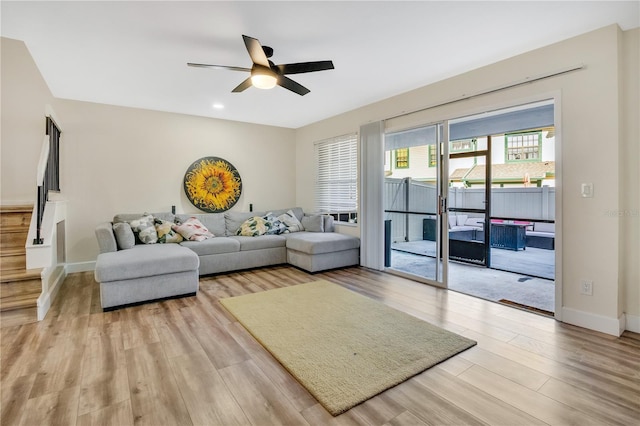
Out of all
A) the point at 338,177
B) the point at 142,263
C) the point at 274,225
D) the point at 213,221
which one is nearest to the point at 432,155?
the point at 338,177

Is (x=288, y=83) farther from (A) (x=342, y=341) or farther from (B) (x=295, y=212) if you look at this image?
(B) (x=295, y=212)

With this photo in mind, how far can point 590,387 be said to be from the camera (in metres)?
1.87

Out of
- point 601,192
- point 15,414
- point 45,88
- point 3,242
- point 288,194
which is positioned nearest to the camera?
point 15,414

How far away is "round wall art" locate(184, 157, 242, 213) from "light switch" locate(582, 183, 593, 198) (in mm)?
4959

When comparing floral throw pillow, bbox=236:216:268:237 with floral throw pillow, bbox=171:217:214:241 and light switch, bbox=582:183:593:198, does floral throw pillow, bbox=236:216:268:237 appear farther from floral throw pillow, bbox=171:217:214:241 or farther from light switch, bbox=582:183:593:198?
light switch, bbox=582:183:593:198

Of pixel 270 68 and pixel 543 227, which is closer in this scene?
pixel 270 68

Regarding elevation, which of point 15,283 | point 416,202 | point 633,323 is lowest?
point 633,323

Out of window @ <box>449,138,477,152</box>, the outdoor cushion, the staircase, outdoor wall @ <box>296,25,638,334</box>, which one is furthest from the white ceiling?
the outdoor cushion

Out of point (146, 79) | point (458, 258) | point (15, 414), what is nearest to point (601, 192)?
point (458, 258)

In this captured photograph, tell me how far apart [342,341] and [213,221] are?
355 cm

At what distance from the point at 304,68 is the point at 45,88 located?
3862 mm

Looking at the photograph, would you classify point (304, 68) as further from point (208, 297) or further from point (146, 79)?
point (208, 297)

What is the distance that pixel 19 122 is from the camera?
4.11 metres

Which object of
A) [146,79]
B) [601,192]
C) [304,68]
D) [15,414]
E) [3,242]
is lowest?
[15,414]
